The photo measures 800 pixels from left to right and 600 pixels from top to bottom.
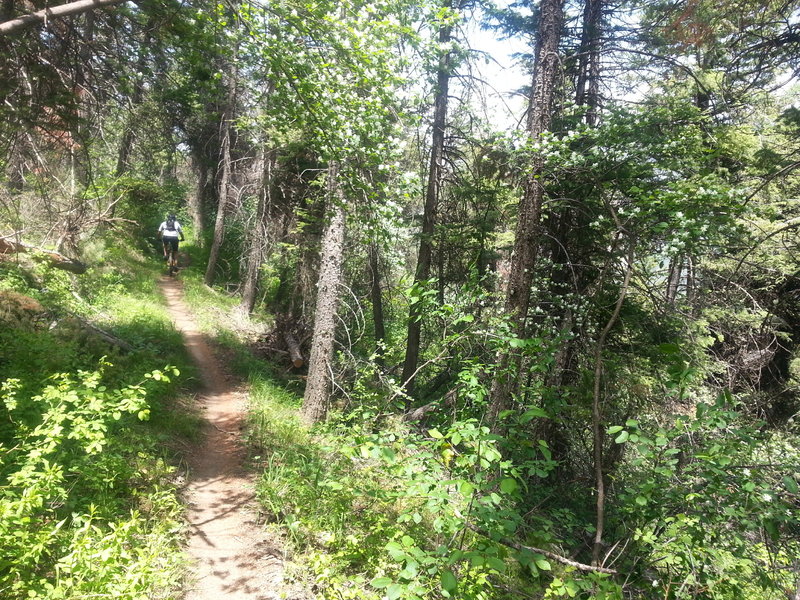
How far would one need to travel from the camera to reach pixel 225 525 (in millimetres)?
4586

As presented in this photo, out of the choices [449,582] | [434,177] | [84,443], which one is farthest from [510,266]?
[84,443]

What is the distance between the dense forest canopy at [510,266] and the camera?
3387 millimetres

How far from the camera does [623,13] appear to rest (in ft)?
28.5

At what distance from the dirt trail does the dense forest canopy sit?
43cm

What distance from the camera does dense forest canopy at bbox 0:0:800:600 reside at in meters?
3.39

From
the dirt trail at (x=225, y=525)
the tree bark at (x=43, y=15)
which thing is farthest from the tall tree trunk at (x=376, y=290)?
the tree bark at (x=43, y=15)

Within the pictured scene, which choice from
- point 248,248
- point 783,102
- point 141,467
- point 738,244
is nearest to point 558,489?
point 738,244

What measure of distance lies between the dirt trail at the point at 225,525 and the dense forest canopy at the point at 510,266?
428mm

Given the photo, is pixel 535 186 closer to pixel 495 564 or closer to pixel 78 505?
pixel 495 564

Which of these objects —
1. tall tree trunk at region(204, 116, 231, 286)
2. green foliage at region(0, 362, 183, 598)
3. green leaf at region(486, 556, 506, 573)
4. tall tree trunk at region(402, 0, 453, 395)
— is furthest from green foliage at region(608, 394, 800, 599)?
tall tree trunk at region(204, 116, 231, 286)

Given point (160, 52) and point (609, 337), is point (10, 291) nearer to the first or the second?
point (160, 52)

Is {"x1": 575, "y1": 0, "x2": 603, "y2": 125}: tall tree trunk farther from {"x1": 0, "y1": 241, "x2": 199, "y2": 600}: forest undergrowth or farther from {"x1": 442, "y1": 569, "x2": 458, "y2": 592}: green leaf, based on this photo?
{"x1": 0, "y1": 241, "x2": 199, "y2": 600}: forest undergrowth

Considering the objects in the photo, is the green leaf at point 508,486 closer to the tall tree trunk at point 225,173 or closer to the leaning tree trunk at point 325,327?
the leaning tree trunk at point 325,327

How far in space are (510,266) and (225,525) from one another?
4657 millimetres
